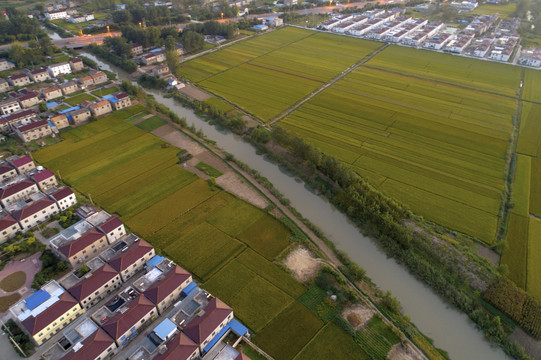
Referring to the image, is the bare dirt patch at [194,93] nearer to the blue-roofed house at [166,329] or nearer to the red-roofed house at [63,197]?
the red-roofed house at [63,197]

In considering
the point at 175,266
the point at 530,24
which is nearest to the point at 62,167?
the point at 175,266

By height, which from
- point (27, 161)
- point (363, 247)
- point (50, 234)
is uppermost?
point (27, 161)

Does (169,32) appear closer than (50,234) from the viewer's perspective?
No

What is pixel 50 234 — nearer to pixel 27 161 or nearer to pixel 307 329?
pixel 27 161

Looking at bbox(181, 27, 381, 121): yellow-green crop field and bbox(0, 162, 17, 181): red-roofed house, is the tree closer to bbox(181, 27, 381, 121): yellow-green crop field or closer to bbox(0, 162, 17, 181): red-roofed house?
bbox(181, 27, 381, 121): yellow-green crop field

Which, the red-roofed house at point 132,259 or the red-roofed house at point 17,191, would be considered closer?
the red-roofed house at point 132,259

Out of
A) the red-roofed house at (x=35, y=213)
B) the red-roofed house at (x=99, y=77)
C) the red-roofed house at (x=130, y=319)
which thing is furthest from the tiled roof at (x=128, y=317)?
the red-roofed house at (x=99, y=77)
